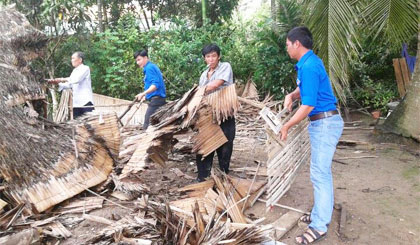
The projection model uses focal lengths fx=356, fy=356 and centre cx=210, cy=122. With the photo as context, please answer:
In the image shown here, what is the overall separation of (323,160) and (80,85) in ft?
14.2

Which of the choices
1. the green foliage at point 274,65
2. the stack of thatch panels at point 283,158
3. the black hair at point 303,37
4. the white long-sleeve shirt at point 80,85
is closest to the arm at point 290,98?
the stack of thatch panels at point 283,158

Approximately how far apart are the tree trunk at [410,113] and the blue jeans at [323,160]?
325 cm

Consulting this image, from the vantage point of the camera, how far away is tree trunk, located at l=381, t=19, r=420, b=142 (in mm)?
5523

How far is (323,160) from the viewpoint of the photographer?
118 inches

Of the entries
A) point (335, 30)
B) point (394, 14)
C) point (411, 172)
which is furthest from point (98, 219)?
point (394, 14)

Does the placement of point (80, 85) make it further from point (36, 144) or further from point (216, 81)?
point (216, 81)

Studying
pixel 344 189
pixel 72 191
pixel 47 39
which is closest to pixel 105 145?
pixel 72 191

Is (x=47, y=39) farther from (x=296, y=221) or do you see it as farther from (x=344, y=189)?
(x=344, y=189)

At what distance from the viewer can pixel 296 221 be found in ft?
11.3

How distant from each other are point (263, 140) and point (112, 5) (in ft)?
35.5

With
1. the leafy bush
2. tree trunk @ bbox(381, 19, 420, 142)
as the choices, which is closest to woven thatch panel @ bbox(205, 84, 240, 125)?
tree trunk @ bbox(381, 19, 420, 142)

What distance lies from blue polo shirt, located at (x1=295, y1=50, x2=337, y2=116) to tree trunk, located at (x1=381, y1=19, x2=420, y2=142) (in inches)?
130

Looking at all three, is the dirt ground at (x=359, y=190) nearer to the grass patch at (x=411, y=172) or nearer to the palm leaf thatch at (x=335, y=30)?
the grass patch at (x=411, y=172)

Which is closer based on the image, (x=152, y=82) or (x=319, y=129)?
(x=319, y=129)
